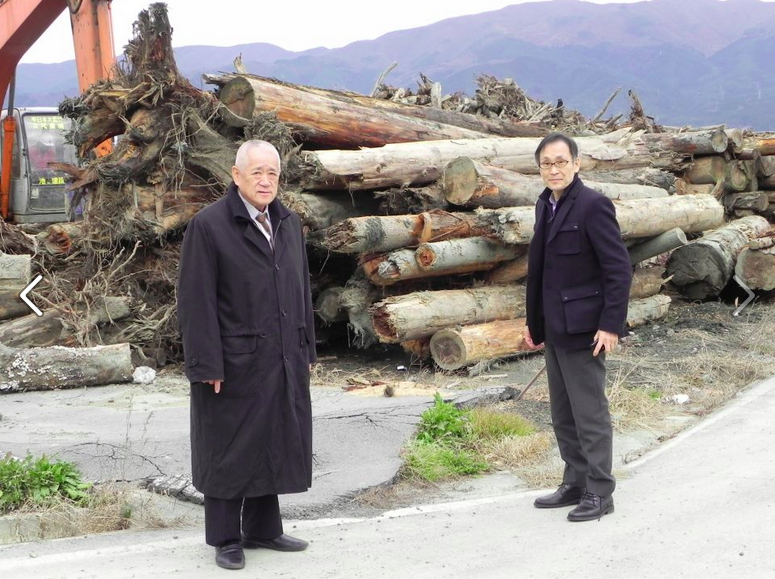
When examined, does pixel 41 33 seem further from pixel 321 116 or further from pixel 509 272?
pixel 509 272

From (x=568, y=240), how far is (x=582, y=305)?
369 millimetres

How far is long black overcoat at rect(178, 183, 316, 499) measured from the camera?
4566mm

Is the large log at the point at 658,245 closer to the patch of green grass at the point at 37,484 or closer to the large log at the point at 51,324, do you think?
the large log at the point at 51,324

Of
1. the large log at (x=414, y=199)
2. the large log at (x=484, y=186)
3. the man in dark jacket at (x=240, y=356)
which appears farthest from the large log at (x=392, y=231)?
the man in dark jacket at (x=240, y=356)

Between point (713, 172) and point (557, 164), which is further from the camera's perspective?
point (713, 172)

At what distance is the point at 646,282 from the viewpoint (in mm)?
12164

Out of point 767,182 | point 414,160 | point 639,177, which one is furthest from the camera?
point 767,182

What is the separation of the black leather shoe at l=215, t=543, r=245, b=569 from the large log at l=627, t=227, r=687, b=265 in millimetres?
7697

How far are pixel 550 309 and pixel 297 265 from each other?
149 cm

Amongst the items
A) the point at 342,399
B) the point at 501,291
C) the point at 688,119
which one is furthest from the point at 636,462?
the point at 688,119

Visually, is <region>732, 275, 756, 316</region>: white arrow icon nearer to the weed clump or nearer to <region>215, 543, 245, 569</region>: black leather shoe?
the weed clump

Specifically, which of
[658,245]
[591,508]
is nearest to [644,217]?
[658,245]

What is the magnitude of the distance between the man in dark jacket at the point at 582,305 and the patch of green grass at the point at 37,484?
2658 mm

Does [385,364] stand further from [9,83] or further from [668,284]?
[9,83]
